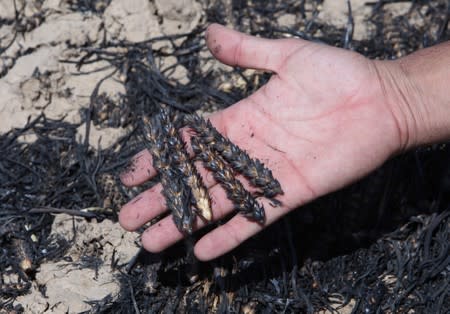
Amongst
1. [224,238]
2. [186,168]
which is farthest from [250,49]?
[224,238]

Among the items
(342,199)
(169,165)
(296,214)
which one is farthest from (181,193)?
(342,199)

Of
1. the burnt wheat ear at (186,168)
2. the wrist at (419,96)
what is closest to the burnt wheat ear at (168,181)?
the burnt wheat ear at (186,168)

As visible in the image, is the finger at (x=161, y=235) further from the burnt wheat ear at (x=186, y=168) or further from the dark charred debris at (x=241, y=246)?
the dark charred debris at (x=241, y=246)

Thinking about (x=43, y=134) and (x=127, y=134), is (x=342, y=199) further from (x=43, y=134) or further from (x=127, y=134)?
(x=43, y=134)

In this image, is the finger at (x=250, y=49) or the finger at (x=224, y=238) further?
the finger at (x=250, y=49)

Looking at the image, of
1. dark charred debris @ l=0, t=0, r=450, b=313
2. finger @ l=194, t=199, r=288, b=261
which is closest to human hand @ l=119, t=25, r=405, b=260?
finger @ l=194, t=199, r=288, b=261

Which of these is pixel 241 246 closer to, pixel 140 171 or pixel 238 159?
pixel 238 159
